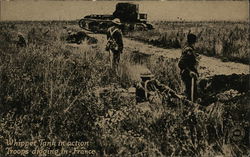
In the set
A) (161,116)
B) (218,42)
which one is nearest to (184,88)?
(161,116)

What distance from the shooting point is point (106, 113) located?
172 inches

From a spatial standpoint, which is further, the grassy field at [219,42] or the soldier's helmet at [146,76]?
the grassy field at [219,42]

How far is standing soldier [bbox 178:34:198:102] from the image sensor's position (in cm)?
462

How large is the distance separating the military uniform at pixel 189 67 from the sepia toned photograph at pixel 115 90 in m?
0.01

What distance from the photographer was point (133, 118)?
4.17 metres

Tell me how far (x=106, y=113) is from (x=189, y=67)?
4.17 ft

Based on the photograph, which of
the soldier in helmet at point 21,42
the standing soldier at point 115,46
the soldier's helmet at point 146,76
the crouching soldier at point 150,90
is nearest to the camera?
the crouching soldier at point 150,90

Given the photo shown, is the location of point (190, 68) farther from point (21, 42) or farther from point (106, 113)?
point (21, 42)

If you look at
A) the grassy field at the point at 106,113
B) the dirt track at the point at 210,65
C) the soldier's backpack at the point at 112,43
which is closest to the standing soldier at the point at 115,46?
the soldier's backpack at the point at 112,43

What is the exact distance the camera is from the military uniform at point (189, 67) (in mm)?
4621

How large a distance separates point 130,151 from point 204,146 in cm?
82

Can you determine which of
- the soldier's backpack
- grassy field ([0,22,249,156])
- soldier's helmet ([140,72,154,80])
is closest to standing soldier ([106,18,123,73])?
the soldier's backpack

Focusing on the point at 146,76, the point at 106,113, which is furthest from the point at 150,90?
the point at 106,113

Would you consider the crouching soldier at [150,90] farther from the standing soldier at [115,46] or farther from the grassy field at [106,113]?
the standing soldier at [115,46]
